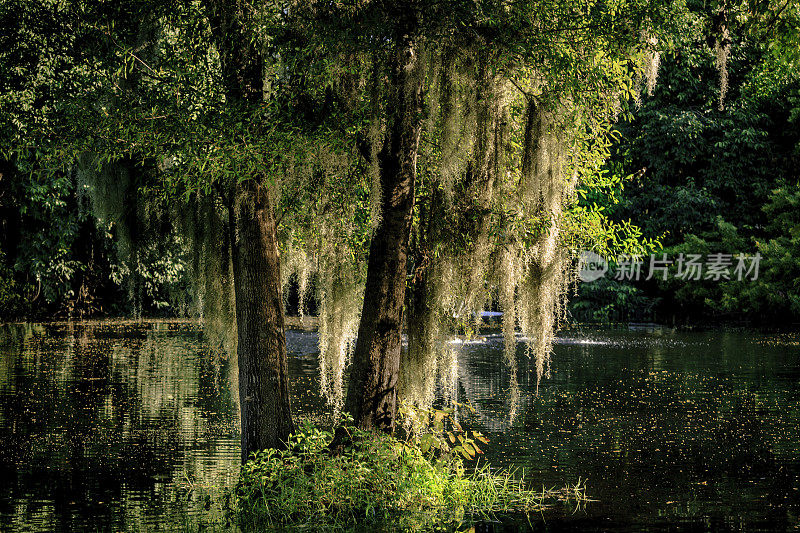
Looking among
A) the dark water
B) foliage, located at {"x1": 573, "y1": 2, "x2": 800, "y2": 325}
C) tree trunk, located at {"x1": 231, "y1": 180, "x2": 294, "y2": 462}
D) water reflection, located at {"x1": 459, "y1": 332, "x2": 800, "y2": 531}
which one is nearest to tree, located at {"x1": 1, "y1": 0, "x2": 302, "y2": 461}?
tree trunk, located at {"x1": 231, "y1": 180, "x2": 294, "y2": 462}

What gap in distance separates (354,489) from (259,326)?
170cm

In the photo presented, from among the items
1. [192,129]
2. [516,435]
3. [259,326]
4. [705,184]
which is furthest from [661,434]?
[705,184]

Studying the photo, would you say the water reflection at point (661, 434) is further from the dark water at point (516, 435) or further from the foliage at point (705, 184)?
the foliage at point (705, 184)

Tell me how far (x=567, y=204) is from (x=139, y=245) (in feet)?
13.5

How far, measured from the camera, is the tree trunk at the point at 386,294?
7883mm

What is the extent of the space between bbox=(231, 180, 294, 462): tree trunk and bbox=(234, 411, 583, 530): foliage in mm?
291

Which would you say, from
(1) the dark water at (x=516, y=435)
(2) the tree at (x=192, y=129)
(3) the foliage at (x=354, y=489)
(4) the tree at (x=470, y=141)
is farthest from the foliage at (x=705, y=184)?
(2) the tree at (x=192, y=129)

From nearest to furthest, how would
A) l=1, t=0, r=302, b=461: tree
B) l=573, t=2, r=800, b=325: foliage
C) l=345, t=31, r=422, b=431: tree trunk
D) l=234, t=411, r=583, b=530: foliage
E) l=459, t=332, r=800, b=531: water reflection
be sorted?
1. l=234, t=411, r=583, b=530: foliage
2. l=1, t=0, r=302, b=461: tree
3. l=345, t=31, r=422, b=431: tree trunk
4. l=459, t=332, r=800, b=531: water reflection
5. l=573, t=2, r=800, b=325: foliage

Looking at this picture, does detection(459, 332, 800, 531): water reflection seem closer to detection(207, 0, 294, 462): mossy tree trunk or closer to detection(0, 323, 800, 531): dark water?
detection(0, 323, 800, 531): dark water

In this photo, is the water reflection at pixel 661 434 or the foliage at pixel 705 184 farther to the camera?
the foliage at pixel 705 184

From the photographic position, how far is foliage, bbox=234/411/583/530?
7.26m

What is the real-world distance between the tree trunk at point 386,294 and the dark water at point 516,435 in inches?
56.0

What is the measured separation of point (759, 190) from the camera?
1228 inches

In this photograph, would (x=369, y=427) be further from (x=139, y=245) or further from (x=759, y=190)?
(x=759, y=190)
